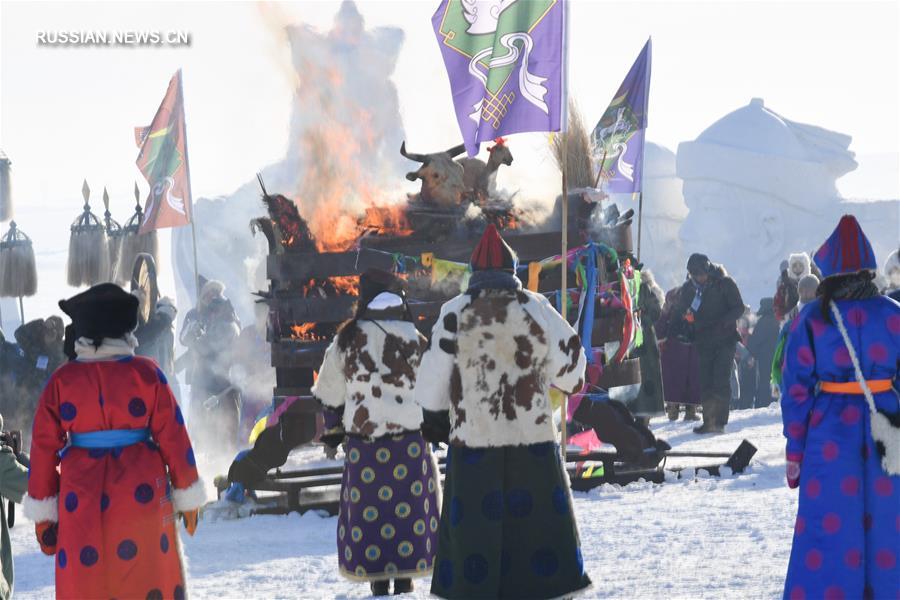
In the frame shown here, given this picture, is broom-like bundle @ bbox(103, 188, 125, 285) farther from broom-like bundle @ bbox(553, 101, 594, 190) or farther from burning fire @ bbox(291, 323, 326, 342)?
broom-like bundle @ bbox(553, 101, 594, 190)

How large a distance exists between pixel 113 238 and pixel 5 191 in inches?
59.7

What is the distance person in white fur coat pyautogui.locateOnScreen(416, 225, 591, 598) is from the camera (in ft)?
21.3

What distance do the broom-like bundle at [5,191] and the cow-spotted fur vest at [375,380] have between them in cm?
1104

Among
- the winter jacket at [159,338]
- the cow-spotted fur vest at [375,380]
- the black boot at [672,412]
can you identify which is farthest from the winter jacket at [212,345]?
the cow-spotted fur vest at [375,380]

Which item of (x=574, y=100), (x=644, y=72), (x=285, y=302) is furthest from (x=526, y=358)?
(x=644, y=72)

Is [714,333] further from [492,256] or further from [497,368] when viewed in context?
[497,368]

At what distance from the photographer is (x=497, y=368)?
6.54 m

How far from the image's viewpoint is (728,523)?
9.45m

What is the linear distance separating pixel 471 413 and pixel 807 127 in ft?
143

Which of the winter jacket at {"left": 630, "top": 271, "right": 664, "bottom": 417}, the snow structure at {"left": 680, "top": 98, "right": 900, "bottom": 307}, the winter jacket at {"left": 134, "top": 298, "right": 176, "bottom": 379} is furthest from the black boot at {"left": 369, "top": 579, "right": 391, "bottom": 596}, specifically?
the snow structure at {"left": 680, "top": 98, "right": 900, "bottom": 307}

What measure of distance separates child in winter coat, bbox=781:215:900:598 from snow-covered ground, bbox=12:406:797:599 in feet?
3.49

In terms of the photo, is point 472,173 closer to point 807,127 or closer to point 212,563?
point 212,563

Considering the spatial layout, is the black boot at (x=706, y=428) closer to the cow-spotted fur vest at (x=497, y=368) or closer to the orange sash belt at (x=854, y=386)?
the cow-spotted fur vest at (x=497, y=368)

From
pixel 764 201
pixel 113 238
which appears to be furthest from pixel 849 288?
pixel 764 201
